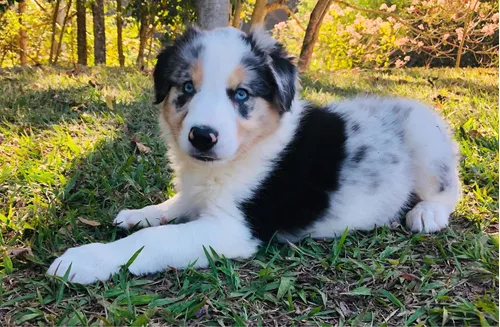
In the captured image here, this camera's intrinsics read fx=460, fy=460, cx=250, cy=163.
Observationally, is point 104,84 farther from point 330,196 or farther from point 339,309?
point 339,309

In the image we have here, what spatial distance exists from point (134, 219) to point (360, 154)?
1450 millimetres

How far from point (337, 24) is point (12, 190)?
1598cm

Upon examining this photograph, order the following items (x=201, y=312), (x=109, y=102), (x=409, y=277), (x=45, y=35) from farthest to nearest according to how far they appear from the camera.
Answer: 1. (x=45, y=35)
2. (x=109, y=102)
3. (x=409, y=277)
4. (x=201, y=312)

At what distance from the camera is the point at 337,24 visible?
17.3 m

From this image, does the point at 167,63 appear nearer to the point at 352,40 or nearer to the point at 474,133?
the point at 474,133

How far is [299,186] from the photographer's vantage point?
2684 mm

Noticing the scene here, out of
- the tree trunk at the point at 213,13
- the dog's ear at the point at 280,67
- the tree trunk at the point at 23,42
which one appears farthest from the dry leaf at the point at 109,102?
the tree trunk at the point at 23,42

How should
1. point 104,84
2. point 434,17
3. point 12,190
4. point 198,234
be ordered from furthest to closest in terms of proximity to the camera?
point 434,17, point 104,84, point 12,190, point 198,234

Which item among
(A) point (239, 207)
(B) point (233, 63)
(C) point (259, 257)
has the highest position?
(B) point (233, 63)

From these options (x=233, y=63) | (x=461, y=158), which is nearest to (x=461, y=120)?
(x=461, y=158)

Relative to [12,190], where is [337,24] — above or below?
above

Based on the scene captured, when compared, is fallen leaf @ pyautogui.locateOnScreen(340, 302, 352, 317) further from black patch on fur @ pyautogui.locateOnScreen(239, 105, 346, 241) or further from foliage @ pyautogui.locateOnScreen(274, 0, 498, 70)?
foliage @ pyautogui.locateOnScreen(274, 0, 498, 70)

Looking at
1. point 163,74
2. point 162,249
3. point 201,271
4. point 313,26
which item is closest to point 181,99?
point 163,74

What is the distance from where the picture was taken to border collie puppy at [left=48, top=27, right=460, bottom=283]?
7.72 ft
